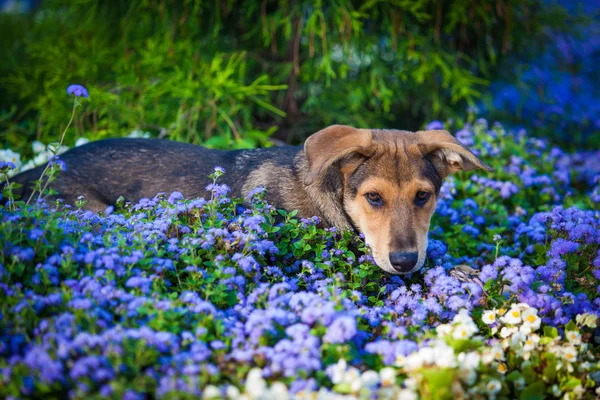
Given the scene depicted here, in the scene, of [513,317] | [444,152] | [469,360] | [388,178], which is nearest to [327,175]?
[388,178]

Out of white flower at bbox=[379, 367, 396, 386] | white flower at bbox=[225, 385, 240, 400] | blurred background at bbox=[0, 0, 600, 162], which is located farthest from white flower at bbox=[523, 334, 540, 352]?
blurred background at bbox=[0, 0, 600, 162]

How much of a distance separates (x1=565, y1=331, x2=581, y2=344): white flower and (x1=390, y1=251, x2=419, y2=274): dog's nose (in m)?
1.00

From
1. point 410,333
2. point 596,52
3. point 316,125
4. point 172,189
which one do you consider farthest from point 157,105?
point 596,52

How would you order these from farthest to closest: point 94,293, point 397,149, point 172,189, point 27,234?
point 172,189 < point 397,149 < point 27,234 < point 94,293

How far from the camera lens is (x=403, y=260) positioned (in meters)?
3.80

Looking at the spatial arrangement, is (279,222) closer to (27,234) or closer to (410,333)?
(410,333)

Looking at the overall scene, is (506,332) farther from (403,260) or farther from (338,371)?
(338,371)

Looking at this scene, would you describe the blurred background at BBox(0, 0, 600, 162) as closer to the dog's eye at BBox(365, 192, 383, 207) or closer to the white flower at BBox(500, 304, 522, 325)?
the dog's eye at BBox(365, 192, 383, 207)

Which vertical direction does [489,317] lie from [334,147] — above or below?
below

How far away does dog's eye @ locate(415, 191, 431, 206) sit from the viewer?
4.16 m

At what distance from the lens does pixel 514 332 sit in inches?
135

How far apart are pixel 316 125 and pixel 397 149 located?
3.93 metres

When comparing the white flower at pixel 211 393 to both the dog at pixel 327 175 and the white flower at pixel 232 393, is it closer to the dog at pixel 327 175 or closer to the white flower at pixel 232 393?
the white flower at pixel 232 393

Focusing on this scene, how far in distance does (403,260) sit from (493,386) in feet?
3.60
